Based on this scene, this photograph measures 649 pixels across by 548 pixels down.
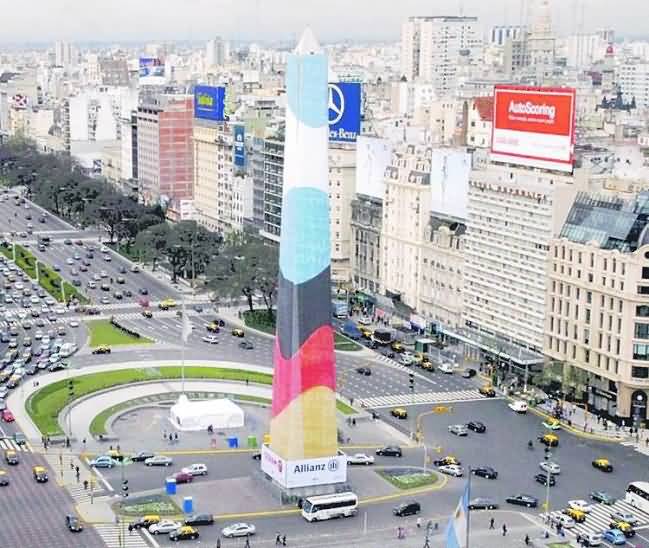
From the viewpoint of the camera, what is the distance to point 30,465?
9525cm

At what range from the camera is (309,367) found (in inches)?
3418

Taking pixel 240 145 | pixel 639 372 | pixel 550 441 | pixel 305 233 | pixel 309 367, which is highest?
pixel 305 233

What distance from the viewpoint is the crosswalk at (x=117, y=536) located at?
79.6 m

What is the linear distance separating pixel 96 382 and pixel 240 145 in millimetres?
A: 76001

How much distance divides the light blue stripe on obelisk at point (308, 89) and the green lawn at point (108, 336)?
55.4m

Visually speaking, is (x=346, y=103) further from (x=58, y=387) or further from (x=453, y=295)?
(x=58, y=387)

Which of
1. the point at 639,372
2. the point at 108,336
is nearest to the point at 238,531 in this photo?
the point at 639,372

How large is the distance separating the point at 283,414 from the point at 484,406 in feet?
103

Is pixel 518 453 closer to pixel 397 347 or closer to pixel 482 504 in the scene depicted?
pixel 482 504

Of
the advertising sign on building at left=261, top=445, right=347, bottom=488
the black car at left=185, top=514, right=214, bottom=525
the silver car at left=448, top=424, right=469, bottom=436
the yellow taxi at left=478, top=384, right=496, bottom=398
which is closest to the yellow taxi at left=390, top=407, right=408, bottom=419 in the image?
the silver car at left=448, top=424, right=469, bottom=436

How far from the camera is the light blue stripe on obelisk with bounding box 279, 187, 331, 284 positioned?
280 ft

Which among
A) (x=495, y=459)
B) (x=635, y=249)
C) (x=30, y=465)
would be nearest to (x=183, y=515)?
(x=30, y=465)

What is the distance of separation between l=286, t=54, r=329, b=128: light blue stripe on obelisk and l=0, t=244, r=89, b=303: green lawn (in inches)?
3051

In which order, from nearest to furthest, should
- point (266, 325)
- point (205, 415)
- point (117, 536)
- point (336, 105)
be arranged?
point (117, 536) → point (205, 415) → point (266, 325) → point (336, 105)
